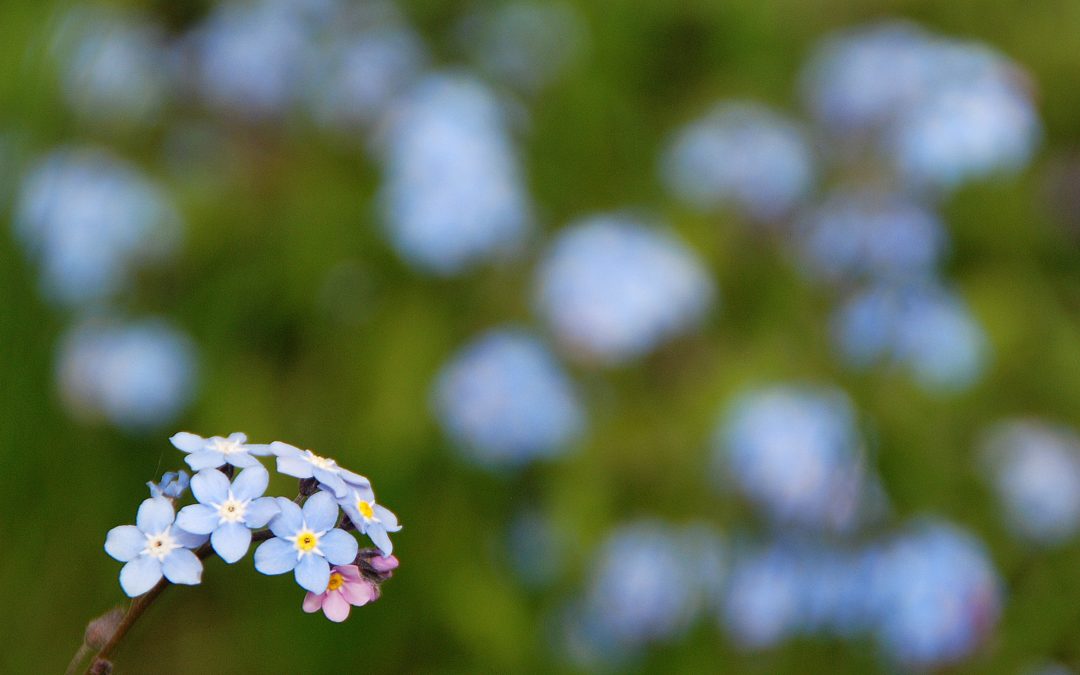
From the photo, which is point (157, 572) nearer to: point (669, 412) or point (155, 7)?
point (669, 412)

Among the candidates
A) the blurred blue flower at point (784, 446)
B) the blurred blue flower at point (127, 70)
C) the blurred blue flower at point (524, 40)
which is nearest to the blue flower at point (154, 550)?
the blurred blue flower at point (784, 446)

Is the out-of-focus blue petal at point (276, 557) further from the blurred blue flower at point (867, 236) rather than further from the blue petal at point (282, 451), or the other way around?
the blurred blue flower at point (867, 236)

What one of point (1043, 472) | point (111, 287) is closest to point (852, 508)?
point (1043, 472)

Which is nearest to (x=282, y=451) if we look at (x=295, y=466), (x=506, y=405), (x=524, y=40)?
(x=295, y=466)

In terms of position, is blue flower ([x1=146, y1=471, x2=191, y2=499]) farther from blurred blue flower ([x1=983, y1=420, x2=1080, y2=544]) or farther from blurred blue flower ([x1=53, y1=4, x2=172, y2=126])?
blurred blue flower ([x1=53, y1=4, x2=172, y2=126])

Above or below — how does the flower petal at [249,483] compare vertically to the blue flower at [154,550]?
above

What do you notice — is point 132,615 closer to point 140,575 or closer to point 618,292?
point 140,575

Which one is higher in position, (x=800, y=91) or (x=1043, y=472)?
(x=800, y=91)
